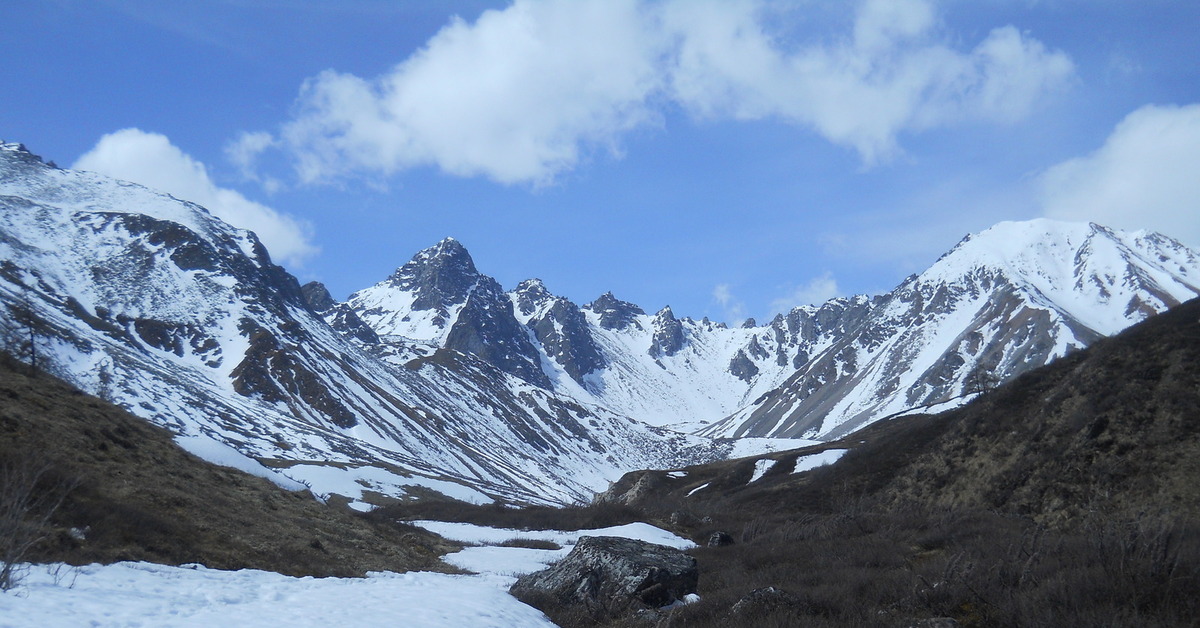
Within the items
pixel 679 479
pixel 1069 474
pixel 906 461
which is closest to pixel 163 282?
pixel 679 479

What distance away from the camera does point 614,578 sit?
16.5 meters

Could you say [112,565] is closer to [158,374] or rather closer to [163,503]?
[163,503]

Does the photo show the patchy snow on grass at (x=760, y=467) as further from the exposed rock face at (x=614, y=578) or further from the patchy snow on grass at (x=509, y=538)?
the exposed rock face at (x=614, y=578)

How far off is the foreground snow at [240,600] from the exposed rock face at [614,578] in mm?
1140

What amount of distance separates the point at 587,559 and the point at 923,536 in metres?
9.59

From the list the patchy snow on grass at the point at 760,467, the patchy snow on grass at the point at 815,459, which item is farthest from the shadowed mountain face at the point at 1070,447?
the patchy snow on grass at the point at 760,467

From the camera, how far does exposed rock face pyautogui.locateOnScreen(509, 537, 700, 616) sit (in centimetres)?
1581

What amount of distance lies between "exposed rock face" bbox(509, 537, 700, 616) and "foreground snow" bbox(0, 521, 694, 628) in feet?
3.74

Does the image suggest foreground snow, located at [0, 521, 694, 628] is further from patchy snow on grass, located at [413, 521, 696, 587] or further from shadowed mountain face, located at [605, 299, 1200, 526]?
shadowed mountain face, located at [605, 299, 1200, 526]

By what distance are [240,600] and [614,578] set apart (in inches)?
300

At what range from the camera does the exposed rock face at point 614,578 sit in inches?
623

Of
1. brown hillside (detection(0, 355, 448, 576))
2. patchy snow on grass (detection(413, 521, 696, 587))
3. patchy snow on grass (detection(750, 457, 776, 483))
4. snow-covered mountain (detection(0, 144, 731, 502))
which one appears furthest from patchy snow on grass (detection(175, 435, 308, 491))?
snow-covered mountain (detection(0, 144, 731, 502))

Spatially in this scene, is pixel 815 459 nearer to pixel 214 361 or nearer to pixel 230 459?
pixel 230 459

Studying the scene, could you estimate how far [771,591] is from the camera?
13.3 meters
